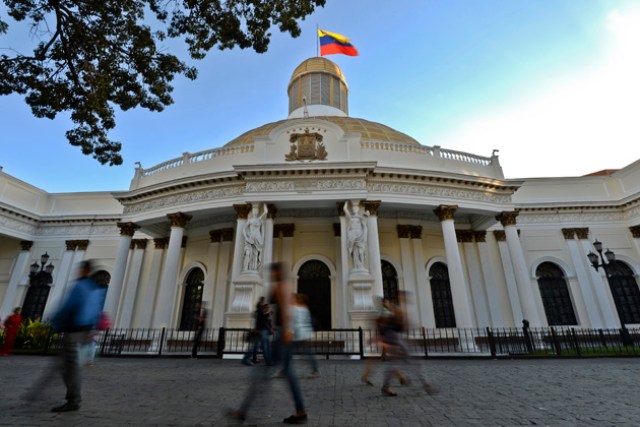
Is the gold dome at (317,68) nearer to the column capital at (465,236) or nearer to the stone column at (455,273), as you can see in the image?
the column capital at (465,236)

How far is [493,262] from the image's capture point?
688 inches

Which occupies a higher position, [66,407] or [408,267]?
[408,267]

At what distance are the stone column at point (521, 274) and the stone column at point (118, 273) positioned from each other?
18289 mm

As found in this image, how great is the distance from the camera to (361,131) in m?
19.3

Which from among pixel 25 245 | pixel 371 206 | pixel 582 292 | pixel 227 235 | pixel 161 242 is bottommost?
pixel 582 292

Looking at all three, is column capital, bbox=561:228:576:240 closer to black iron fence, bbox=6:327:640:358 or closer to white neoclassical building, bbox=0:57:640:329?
white neoclassical building, bbox=0:57:640:329

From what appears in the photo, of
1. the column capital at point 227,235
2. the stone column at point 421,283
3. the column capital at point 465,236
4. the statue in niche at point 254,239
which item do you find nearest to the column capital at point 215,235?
the column capital at point 227,235

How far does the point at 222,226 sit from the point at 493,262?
1474 cm

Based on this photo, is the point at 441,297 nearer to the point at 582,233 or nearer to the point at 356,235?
the point at 356,235

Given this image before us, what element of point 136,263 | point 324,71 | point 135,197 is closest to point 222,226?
point 135,197

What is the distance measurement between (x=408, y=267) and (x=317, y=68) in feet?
60.8

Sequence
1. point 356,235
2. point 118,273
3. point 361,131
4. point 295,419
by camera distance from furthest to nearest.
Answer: point 361,131, point 118,273, point 356,235, point 295,419

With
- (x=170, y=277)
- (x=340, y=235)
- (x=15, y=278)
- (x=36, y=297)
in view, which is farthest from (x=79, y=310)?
(x=15, y=278)

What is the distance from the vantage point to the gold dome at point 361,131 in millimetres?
19062
